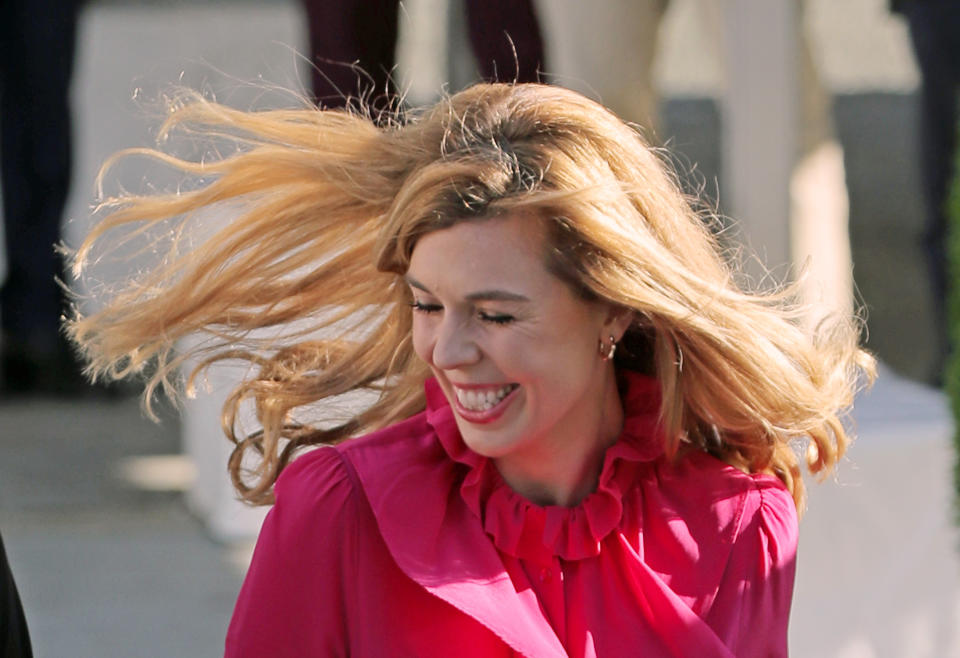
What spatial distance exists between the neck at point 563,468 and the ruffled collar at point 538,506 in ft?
0.06

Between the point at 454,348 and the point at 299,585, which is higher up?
the point at 454,348

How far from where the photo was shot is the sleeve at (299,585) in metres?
1.79

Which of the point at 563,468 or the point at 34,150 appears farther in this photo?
the point at 34,150

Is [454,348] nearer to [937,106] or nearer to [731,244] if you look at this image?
[731,244]

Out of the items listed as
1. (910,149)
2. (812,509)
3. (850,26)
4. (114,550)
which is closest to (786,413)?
(812,509)

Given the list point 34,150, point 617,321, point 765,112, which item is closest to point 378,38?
point 765,112

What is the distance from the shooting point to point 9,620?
1.91 metres

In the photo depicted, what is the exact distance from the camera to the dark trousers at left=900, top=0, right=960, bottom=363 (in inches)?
190

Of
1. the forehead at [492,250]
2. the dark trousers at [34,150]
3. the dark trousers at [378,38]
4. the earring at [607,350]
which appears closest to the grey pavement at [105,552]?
the dark trousers at [34,150]

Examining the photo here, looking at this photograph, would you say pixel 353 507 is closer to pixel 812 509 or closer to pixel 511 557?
pixel 511 557

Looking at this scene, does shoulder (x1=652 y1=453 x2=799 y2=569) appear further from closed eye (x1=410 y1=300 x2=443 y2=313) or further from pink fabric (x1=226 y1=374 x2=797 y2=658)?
closed eye (x1=410 y1=300 x2=443 y2=313)

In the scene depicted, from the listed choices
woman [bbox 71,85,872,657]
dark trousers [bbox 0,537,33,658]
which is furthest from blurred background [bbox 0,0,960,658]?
dark trousers [bbox 0,537,33,658]

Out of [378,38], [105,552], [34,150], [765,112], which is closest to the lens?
[765,112]

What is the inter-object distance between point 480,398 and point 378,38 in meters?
2.57
